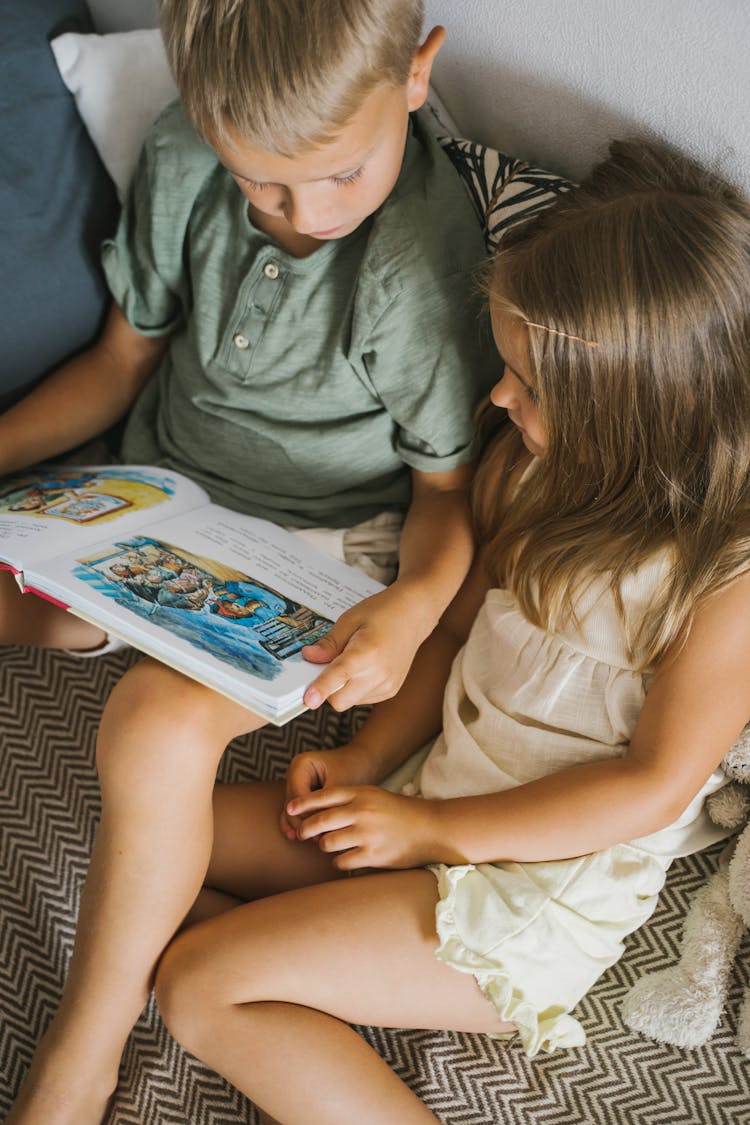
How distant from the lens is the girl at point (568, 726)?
0.90 metres

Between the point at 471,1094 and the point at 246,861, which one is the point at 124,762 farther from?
the point at 471,1094

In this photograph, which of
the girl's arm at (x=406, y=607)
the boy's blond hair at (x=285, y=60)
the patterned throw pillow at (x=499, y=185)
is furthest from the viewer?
the patterned throw pillow at (x=499, y=185)

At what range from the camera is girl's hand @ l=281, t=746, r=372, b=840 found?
41.4 inches

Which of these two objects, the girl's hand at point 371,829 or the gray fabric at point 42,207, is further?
the gray fabric at point 42,207

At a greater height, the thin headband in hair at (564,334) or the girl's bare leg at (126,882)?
the thin headband in hair at (564,334)

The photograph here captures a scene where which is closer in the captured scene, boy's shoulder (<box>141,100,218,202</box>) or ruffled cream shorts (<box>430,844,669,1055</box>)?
ruffled cream shorts (<box>430,844,669,1055</box>)

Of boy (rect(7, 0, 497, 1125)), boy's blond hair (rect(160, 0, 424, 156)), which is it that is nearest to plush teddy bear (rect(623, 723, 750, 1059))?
boy (rect(7, 0, 497, 1125))

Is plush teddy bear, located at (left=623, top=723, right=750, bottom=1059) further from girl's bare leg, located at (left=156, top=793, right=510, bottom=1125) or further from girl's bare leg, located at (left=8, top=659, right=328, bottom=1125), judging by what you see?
girl's bare leg, located at (left=8, top=659, right=328, bottom=1125)

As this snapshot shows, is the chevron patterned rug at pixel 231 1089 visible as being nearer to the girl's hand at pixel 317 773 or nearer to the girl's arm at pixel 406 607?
the girl's hand at pixel 317 773

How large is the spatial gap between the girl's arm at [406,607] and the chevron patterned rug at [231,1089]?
0.74ft

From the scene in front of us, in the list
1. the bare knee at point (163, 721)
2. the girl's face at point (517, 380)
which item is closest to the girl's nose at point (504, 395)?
the girl's face at point (517, 380)

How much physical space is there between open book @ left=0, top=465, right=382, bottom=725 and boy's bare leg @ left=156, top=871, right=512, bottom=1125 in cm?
22

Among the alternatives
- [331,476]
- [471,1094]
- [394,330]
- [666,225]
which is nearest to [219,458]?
[331,476]

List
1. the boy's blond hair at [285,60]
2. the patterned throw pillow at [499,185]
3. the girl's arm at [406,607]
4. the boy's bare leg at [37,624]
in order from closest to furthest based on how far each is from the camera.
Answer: the boy's blond hair at [285,60]
the girl's arm at [406,607]
the patterned throw pillow at [499,185]
the boy's bare leg at [37,624]
